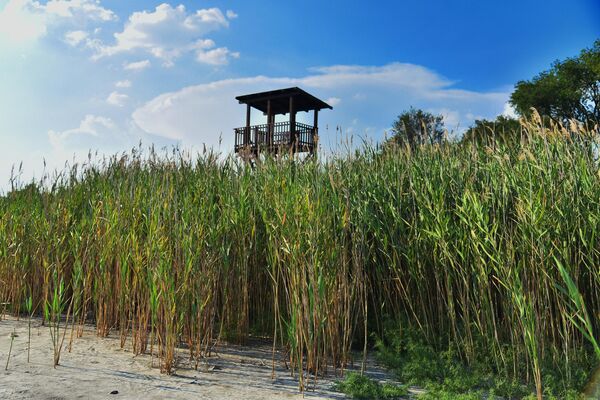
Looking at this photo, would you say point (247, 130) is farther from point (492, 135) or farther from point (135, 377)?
point (135, 377)

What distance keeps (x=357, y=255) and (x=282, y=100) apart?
15960mm

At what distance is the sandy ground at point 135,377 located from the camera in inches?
116

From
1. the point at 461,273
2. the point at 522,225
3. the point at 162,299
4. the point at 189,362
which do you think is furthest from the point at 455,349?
the point at 162,299

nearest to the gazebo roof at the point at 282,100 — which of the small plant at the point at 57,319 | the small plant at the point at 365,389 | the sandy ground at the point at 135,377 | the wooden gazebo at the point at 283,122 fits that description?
the wooden gazebo at the point at 283,122

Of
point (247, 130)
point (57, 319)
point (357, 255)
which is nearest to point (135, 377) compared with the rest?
point (57, 319)

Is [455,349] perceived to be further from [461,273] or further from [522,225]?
[522,225]

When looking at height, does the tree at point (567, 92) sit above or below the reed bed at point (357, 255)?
above

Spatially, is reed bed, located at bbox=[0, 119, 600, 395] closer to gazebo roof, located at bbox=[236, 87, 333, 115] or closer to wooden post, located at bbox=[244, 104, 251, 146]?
wooden post, located at bbox=[244, 104, 251, 146]

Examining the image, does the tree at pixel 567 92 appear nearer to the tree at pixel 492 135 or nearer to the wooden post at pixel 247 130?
the tree at pixel 492 135

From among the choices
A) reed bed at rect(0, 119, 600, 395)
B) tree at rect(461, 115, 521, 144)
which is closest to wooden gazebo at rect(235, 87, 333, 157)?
tree at rect(461, 115, 521, 144)

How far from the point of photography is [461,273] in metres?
3.71

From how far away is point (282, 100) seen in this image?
18906 millimetres

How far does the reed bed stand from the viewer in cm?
335

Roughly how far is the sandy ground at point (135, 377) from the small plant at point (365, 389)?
83mm
